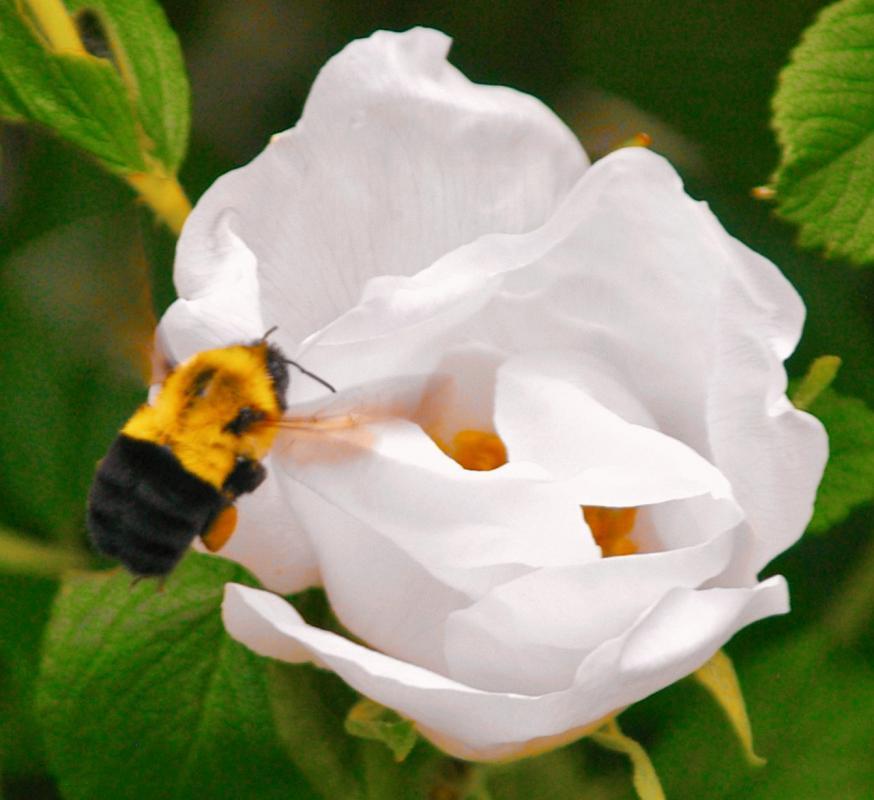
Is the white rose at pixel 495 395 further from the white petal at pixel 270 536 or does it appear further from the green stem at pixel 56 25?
the green stem at pixel 56 25

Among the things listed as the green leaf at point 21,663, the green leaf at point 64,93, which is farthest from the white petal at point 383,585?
the green leaf at point 21,663

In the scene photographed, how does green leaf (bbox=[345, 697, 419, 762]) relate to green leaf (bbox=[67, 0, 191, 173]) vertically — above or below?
below

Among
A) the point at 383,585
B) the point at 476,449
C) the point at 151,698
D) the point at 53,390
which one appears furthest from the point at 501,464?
the point at 53,390

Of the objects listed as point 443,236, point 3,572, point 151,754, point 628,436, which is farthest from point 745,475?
point 3,572

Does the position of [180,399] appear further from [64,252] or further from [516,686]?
[64,252]

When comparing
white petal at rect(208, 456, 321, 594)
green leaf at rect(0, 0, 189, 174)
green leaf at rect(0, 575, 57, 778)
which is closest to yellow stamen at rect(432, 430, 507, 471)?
white petal at rect(208, 456, 321, 594)

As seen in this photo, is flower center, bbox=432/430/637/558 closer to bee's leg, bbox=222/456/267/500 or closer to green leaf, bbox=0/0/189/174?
bee's leg, bbox=222/456/267/500

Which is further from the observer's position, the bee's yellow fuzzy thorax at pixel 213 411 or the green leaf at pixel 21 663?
the green leaf at pixel 21 663
